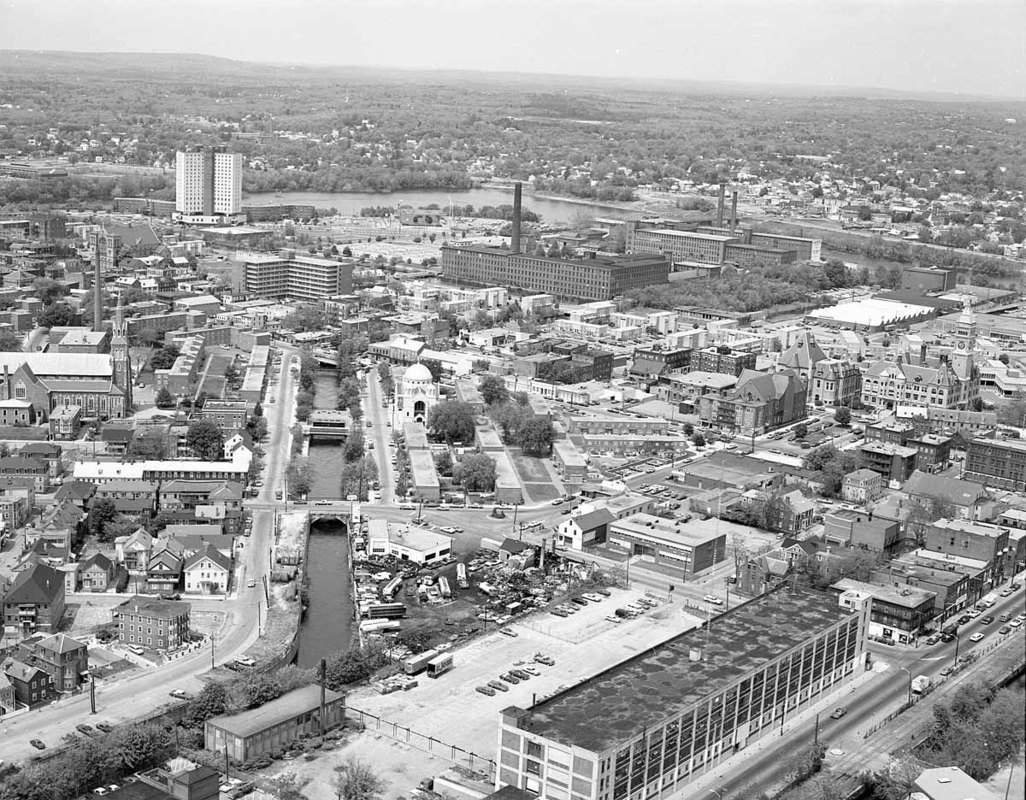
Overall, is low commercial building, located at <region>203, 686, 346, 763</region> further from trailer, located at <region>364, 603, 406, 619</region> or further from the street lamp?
the street lamp

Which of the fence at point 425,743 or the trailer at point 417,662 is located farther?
the trailer at point 417,662

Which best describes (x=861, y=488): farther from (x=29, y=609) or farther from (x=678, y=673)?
(x=29, y=609)

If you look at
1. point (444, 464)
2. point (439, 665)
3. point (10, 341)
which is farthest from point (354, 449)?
point (10, 341)

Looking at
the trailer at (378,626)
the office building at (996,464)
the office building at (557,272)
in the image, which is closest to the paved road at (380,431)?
the trailer at (378,626)

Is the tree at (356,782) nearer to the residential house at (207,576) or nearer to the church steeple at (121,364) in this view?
the residential house at (207,576)

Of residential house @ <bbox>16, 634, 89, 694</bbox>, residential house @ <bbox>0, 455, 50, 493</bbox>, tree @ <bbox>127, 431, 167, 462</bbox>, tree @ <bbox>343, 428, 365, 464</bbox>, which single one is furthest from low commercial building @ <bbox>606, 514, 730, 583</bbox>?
residential house @ <bbox>0, 455, 50, 493</bbox>

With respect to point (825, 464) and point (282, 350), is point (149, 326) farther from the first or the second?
point (825, 464)

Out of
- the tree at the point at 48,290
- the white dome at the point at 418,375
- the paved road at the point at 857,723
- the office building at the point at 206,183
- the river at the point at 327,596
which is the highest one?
the office building at the point at 206,183
